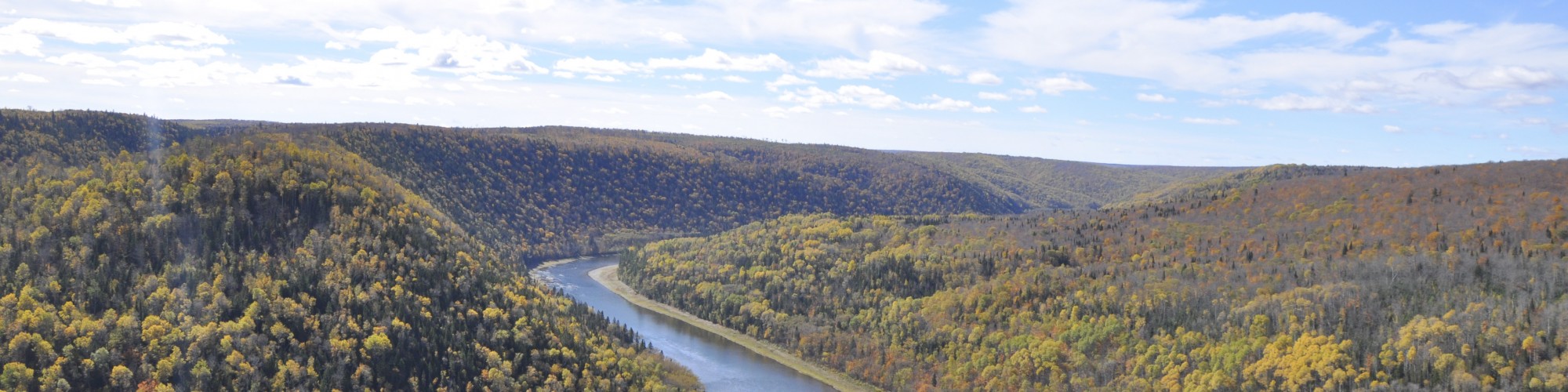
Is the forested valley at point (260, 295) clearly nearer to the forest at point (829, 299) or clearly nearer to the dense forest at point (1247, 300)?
the forest at point (829, 299)

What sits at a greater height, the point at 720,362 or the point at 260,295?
the point at 260,295

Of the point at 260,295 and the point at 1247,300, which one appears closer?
the point at 260,295

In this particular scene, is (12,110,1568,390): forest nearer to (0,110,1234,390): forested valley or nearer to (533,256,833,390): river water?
(0,110,1234,390): forested valley

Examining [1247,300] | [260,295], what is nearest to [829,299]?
[1247,300]

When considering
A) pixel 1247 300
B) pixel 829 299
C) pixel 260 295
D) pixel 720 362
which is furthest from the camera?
pixel 829 299

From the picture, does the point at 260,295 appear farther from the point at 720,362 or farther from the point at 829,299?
the point at 829,299

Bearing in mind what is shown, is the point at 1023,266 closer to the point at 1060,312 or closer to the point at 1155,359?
the point at 1060,312
